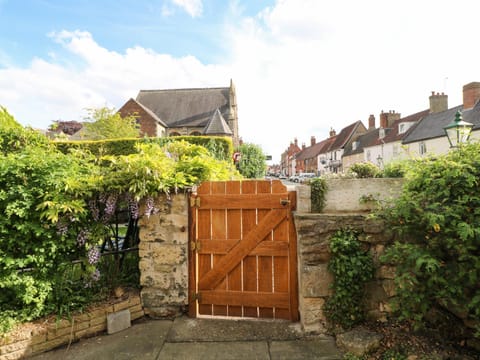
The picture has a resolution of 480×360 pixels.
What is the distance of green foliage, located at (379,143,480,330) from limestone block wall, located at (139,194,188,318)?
235 cm

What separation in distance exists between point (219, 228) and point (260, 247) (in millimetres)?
577

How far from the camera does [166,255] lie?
141 inches

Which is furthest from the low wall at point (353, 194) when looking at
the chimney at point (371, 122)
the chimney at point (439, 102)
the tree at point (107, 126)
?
the chimney at point (371, 122)

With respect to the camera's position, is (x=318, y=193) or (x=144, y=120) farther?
(x=144, y=120)

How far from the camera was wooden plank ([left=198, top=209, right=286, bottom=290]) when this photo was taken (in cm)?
347

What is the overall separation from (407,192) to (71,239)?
3.76 metres

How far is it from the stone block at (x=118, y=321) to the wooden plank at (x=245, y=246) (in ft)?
3.43

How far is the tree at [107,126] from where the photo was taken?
78.0 ft

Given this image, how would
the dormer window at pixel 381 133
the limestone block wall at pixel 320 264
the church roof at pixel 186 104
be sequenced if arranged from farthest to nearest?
the church roof at pixel 186 104 < the dormer window at pixel 381 133 < the limestone block wall at pixel 320 264

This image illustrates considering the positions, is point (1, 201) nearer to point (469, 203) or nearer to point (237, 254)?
point (237, 254)

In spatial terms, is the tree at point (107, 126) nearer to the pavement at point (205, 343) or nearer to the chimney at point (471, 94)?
the pavement at point (205, 343)

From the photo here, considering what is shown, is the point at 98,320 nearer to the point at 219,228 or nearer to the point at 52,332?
the point at 52,332

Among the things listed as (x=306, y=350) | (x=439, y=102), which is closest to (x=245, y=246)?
(x=306, y=350)

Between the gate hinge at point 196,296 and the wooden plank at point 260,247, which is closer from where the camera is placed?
the wooden plank at point 260,247
